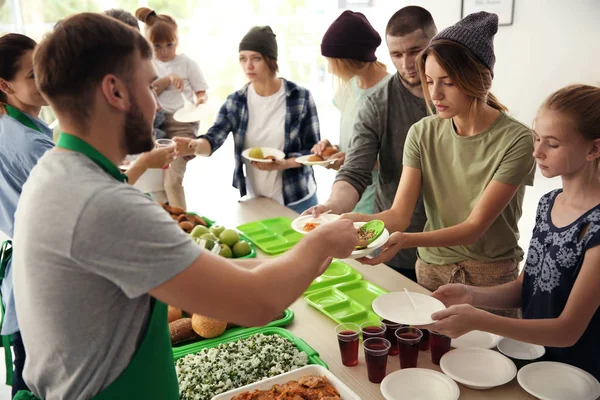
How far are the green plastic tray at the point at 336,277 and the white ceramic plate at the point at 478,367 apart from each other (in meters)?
0.63

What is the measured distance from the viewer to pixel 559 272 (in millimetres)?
1609

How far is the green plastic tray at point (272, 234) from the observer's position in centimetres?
244

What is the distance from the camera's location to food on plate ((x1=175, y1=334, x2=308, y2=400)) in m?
1.46

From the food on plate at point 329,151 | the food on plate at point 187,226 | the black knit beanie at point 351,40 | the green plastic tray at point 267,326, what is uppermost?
the black knit beanie at point 351,40

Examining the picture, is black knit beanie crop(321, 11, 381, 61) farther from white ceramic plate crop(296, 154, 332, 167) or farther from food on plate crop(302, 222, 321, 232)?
food on plate crop(302, 222, 321, 232)

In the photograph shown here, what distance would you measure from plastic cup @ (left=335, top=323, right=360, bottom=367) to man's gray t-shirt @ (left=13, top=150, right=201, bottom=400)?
2.08ft

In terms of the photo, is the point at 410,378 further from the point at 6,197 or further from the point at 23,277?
the point at 6,197

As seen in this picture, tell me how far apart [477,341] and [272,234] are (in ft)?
3.99

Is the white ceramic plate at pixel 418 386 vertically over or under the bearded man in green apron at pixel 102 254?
under

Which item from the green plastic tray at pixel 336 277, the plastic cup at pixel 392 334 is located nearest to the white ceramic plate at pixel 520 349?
the plastic cup at pixel 392 334

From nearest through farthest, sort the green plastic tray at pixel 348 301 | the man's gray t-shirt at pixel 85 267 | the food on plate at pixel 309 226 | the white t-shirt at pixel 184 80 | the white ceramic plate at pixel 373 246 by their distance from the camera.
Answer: the man's gray t-shirt at pixel 85 267
the white ceramic plate at pixel 373 246
the green plastic tray at pixel 348 301
the food on plate at pixel 309 226
the white t-shirt at pixel 184 80

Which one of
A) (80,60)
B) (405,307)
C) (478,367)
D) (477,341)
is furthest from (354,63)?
(80,60)

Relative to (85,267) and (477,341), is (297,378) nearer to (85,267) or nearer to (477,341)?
(477,341)

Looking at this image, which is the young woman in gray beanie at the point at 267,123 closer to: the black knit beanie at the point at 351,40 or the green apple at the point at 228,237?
the black knit beanie at the point at 351,40
